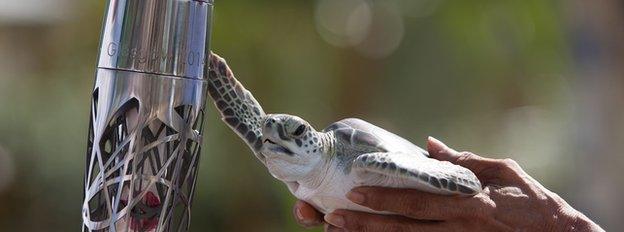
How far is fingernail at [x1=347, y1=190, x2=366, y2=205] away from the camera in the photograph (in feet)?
5.69

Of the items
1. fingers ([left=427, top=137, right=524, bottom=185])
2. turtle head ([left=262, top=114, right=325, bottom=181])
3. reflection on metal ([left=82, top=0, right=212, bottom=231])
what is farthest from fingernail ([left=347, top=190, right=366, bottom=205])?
reflection on metal ([left=82, top=0, right=212, bottom=231])

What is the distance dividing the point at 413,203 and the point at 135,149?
2.23ft

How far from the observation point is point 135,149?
1.21 m

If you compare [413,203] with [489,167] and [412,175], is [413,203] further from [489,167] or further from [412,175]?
[489,167]

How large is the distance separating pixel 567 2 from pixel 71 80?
437cm

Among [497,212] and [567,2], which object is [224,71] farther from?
[567,2]

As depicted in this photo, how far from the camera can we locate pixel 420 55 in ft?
29.6

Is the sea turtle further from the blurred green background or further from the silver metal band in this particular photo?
the blurred green background

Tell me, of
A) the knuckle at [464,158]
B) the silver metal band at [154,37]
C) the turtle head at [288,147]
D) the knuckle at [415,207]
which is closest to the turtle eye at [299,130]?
the turtle head at [288,147]

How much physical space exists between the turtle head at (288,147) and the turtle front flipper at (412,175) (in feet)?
0.33

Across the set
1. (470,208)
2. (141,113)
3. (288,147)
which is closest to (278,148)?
(288,147)

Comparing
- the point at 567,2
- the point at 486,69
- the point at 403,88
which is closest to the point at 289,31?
the point at 403,88

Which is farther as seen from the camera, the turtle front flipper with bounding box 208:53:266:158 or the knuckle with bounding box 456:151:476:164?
the knuckle with bounding box 456:151:476:164

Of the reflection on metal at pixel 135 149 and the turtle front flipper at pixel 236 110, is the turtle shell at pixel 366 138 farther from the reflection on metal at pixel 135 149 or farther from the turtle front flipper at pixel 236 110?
the reflection on metal at pixel 135 149
